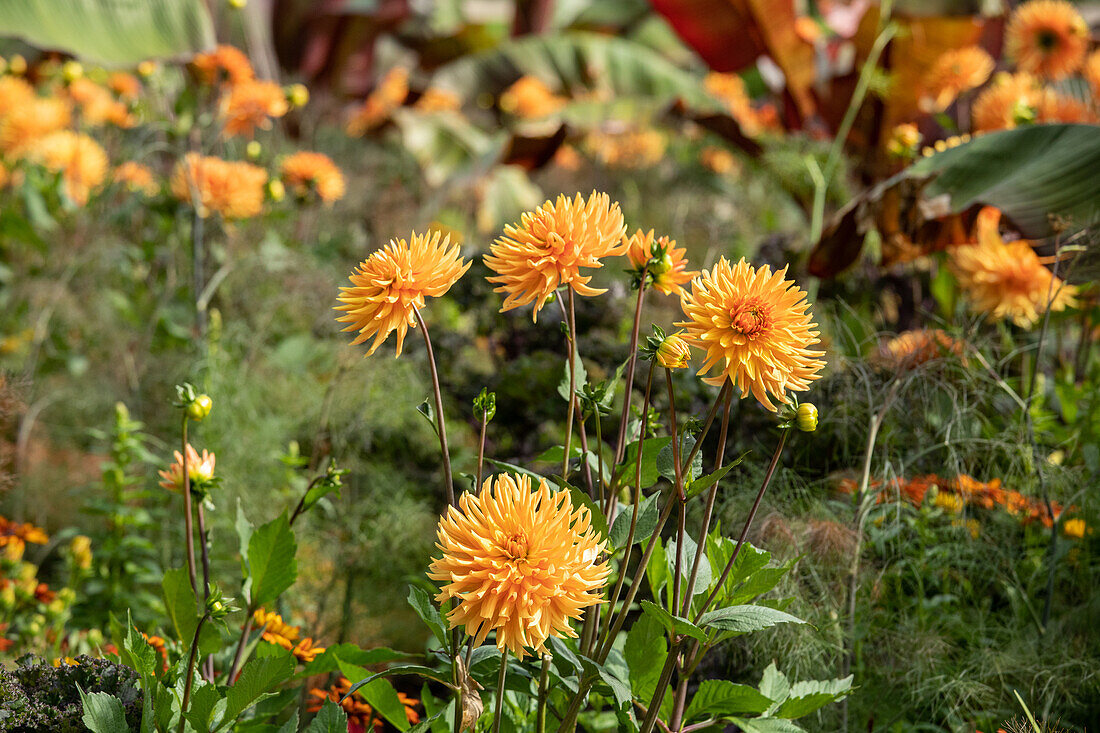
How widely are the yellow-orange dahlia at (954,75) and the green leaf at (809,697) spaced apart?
10.3ft

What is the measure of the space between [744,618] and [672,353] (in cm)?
36

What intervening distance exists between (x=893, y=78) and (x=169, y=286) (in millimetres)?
3326

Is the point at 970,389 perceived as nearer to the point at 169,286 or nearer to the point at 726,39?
the point at 169,286

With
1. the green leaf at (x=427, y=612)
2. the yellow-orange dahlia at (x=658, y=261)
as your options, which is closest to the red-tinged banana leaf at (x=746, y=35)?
the yellow-orange dahlia at (x=658, y=261)

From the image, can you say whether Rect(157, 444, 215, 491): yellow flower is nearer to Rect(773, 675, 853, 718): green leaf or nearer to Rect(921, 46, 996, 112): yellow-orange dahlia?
Rect(773, 675, 853, 718): green leaf

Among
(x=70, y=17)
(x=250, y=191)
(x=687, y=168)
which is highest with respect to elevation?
(x=70, y=17)

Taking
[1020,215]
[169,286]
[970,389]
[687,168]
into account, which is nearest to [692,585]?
[970,389]

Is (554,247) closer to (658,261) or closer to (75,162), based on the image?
(658,261)

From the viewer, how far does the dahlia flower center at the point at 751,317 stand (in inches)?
40.4

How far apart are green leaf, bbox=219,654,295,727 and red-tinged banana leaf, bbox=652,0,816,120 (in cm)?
441

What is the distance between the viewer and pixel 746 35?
4953 mm

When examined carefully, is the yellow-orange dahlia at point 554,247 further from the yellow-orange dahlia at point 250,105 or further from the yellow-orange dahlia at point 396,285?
the yellow-orange dahlia at point 250,105

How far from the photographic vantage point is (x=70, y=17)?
160 inches

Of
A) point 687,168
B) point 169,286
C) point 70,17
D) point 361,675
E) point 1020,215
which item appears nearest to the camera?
point 361,675
